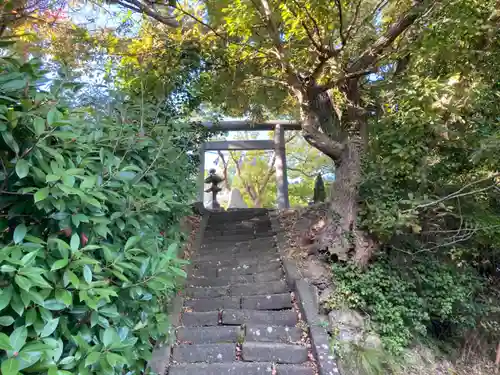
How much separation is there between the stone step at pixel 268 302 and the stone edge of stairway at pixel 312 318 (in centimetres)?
13

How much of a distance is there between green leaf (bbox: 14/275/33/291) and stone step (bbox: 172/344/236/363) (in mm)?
2167

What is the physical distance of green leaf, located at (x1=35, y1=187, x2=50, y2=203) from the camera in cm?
128

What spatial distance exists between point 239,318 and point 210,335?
358 millimetres

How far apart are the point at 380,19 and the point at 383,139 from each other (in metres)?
2.45

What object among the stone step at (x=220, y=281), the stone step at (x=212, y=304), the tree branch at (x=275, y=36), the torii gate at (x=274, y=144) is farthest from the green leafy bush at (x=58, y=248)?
the torii gate at (x=274, y=144)

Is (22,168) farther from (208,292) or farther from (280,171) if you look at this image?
(280,171)

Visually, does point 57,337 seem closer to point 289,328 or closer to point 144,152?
point 144,152

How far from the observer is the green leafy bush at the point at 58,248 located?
4.14ft

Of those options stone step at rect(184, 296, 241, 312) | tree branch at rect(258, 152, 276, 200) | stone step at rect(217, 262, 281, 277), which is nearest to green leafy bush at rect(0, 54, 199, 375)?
stone step at rect(184, 296, 241, 312)

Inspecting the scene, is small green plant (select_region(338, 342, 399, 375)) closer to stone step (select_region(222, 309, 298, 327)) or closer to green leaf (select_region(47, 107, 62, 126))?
stone step (select_region(222, 309, 298, 327))

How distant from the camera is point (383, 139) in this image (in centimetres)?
391

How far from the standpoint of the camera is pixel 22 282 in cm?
118

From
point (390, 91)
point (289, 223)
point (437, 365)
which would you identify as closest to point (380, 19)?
point (390, 91)

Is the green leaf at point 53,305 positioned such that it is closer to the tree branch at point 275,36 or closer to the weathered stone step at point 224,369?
the weathered stone step at point 224,369
